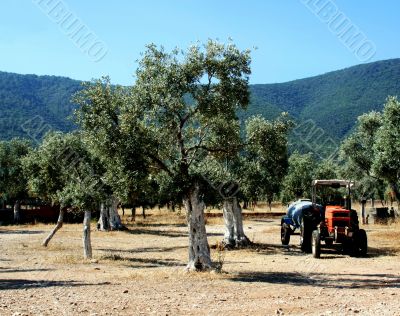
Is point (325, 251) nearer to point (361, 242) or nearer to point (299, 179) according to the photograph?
point (361, 242)

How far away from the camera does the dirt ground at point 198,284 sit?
39.6ft

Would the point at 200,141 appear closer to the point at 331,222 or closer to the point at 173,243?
the point at 331,222

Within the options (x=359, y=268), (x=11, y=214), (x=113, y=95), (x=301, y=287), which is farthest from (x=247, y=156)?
(x=11, y=214)

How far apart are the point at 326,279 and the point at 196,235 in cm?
478

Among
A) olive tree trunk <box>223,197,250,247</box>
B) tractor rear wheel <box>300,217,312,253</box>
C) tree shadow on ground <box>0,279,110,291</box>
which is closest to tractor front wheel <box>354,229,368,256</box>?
tractor rear wheel <box>300,217,312,253</box>

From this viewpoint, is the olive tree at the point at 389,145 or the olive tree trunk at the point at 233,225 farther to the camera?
the olive tree at the point at 389,145

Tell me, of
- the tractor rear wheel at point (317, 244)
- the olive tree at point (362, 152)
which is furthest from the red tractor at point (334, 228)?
the olive tree at point (362, 152)

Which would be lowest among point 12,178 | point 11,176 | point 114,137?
point 114,137

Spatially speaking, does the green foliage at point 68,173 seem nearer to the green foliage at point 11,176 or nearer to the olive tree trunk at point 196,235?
the olive tree trunk at point 196,235

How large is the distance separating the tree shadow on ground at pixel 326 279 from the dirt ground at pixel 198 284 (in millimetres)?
32

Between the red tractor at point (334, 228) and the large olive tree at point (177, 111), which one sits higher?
the large olive tree at point (177, 111)

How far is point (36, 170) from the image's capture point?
3183cm

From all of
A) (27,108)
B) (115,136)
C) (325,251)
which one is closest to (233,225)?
(325,251)

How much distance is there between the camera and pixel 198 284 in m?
15.7
